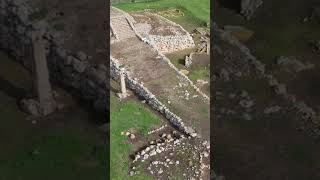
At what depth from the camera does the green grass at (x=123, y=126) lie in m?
26.7

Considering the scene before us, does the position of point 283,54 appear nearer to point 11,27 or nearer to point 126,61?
point 126,61

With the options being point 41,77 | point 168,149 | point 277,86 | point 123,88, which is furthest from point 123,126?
point 277,86

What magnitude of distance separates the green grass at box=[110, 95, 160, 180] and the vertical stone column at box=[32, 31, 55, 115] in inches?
131

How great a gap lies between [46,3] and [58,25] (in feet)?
9.06

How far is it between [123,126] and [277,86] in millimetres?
8580

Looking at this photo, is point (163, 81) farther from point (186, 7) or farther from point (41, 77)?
point (186, 7)

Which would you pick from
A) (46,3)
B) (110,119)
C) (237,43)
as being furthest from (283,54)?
(46,3)

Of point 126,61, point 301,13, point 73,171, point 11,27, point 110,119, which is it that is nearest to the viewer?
point 73,171

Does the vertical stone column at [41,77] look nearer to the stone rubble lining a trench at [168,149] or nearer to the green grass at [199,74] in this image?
the stone rubble lining a trench at [168,149]

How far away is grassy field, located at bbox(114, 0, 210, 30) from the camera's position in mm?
43000

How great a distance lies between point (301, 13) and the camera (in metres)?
39.1

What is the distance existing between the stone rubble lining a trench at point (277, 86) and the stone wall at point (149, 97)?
5664mm

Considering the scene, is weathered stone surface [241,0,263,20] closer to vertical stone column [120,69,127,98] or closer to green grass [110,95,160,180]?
vertical stone column [120,69,127,98]

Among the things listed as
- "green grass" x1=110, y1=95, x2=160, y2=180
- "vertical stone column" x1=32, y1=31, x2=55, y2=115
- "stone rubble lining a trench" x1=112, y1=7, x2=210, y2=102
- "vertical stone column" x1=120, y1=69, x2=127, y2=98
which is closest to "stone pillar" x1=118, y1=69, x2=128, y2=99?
"vertical stone column" x1=120, y1=69, x2=127, y2=98
